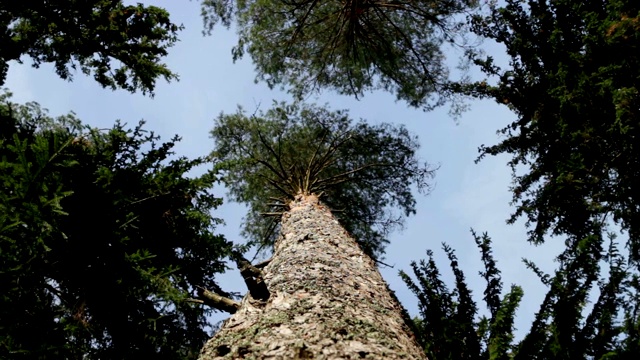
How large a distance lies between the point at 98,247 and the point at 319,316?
9.60 feet

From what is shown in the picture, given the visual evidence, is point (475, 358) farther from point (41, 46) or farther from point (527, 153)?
point (41, 46)

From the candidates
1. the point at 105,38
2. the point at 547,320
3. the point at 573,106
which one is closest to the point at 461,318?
the point at 547,320

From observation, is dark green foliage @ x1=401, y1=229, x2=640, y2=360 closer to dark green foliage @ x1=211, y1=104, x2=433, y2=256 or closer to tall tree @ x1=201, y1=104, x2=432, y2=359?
tall tree @ x1=201, y1=104, x2=432, y2=359

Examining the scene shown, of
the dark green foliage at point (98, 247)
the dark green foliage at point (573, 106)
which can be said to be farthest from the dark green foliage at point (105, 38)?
the dark green foliage at point (573, 106)

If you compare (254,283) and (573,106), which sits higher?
(573,106)

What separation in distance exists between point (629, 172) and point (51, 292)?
622 centimetres

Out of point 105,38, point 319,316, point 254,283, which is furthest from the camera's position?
point 105,38

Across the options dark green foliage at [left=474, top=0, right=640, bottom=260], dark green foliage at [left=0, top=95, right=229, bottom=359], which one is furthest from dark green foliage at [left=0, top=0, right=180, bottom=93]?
dark green foliage at [left=474, top=0, right=640, bottom=260]

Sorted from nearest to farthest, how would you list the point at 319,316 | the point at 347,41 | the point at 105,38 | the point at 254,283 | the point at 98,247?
the point at 319,316, the point at 254,283, the point at 98,247, the point at 105,38, the point at 347,41

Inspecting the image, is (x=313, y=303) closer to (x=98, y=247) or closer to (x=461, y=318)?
(x=461, y=318)

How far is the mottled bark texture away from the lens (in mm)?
2633

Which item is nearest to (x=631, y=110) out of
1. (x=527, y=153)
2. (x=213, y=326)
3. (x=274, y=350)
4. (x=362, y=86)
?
(x=527, y=153)

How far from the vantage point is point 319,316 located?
119 inches

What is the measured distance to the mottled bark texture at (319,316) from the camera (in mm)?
2633
